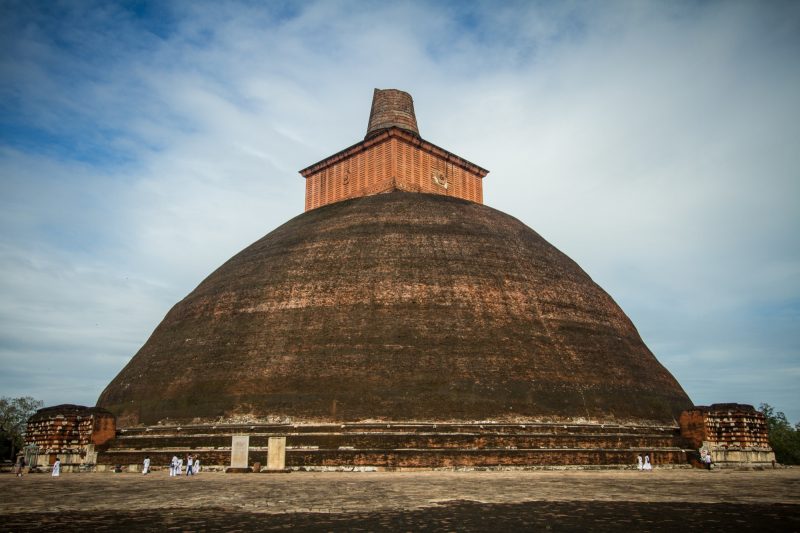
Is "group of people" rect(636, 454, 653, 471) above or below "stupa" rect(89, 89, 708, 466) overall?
below

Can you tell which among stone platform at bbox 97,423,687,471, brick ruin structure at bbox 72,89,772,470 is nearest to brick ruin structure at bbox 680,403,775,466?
brick ruin structure at bbox 72,89,772,470

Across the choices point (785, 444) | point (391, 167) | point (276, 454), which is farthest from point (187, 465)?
point (785, 444)

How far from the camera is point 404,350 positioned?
1759 cm

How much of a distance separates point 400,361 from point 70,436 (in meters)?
10.5

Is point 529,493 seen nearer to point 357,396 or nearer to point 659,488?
point 659,488

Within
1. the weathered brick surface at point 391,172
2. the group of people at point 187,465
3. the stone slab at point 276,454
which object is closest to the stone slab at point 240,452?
the stone slab at point 276,454

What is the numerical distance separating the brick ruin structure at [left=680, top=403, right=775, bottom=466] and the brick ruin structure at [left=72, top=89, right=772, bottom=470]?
0.53 m

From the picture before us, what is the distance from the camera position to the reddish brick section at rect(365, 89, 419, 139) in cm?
2950

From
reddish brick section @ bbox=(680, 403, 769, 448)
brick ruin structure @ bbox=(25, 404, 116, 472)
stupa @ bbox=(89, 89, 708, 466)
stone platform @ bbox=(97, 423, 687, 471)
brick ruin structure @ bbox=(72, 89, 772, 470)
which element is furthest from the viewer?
reddish brick section @ bbox=(680, 403, 769, 448)

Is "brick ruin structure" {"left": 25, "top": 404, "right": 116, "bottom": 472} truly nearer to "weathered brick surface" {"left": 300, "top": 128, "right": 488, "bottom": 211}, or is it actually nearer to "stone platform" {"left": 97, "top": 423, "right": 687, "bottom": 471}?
"stone platform" {"left": 97, "top": 423, "right": 687, "bottom": 471}

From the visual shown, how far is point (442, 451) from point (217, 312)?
953cm

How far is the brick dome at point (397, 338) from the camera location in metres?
17.0

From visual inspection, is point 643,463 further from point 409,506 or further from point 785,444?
point 785,444

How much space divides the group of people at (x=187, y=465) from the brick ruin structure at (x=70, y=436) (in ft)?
8.58
